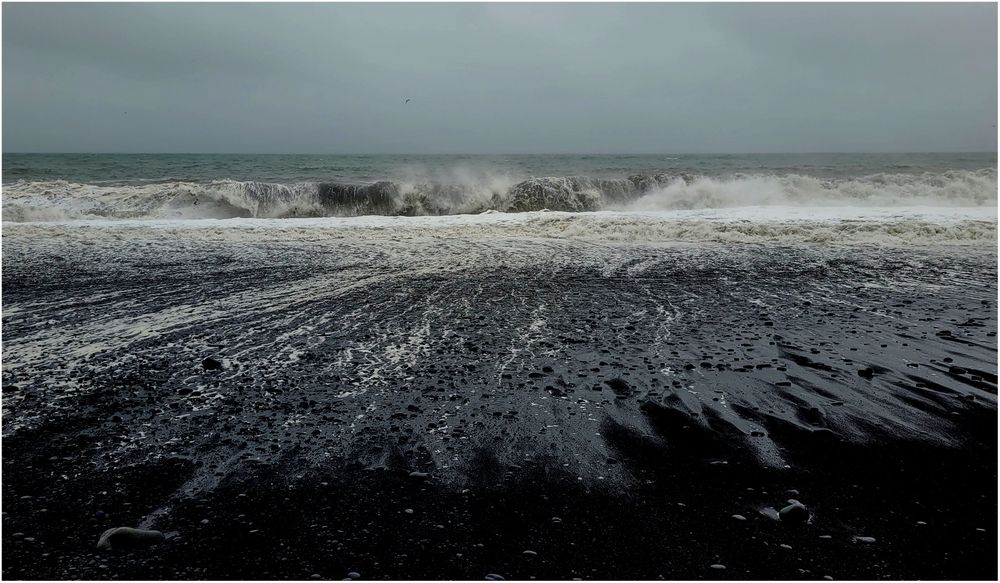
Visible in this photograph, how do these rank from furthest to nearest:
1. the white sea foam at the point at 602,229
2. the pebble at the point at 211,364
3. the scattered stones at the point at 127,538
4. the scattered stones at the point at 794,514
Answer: the white sea foam at the point at 602,229
the pebble at the point at 211,364
the scattered stones at the point at 794,514
the scattered stones at the point at 127,538

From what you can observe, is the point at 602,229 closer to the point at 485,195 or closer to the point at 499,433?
the point at 499,433

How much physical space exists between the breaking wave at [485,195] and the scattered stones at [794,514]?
2028 cm

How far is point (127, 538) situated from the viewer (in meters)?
2.60

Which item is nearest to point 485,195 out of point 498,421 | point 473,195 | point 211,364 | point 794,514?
point 473,195

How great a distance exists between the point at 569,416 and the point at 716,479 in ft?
3.58

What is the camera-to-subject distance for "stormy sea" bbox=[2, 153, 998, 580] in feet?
8.55

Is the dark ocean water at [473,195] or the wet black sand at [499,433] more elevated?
the dark ocean water at [473,195]

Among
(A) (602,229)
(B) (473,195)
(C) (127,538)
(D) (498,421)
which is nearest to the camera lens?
(C) (127,538)

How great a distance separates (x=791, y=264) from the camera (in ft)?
33.1

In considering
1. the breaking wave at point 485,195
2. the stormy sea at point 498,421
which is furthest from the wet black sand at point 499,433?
the breaking wave at point 485,195

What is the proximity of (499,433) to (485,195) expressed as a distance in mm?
20907

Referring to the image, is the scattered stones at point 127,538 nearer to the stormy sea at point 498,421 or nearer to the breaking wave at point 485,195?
the stormy sea at point 498,421

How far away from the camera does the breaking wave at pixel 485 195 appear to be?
20344 millimetres

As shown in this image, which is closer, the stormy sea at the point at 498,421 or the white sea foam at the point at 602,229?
the stormy sea at the point at 498,421
